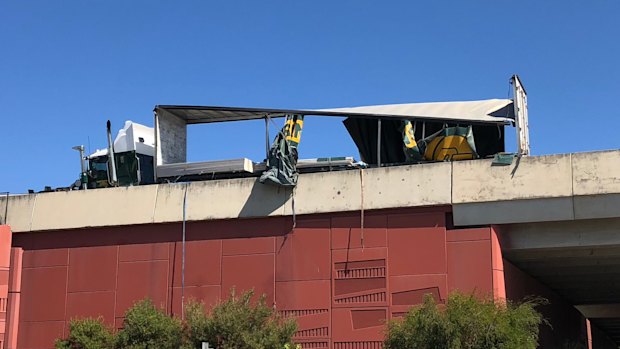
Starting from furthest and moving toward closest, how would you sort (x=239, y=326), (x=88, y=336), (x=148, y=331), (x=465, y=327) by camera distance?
1. (x=88, y=336)
2. (x=148, y=331)
3. (x=239, y=326)
4. (x=465, y=327)

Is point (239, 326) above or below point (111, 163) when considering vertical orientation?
below

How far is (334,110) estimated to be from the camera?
27141 mm

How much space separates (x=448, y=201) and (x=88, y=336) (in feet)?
40.4

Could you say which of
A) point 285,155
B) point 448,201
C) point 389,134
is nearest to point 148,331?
point 285,155

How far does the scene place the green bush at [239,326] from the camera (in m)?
22.2

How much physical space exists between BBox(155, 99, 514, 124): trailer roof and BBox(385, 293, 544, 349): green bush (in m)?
6.71

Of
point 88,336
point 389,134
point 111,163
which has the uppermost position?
point 389,134

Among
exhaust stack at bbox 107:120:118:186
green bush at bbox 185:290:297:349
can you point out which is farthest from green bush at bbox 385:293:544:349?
exhaust stack at bbox 107:120:118:186

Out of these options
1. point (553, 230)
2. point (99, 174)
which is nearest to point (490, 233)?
point (553, 230)

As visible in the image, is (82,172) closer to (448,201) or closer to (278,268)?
(278,268)

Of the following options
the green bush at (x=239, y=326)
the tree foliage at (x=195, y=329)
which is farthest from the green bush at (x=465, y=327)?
the tree foliage at (x=195, y=329)

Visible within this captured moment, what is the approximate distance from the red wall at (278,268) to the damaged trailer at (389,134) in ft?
7.36

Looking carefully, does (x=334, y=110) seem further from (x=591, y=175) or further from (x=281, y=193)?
(x=591, y=175)

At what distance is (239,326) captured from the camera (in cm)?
2236
